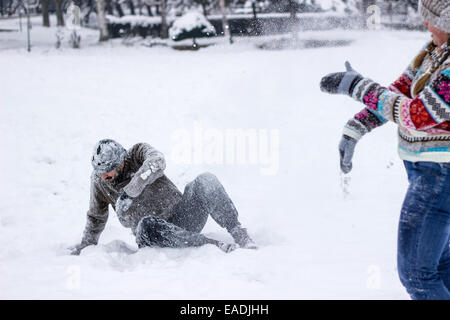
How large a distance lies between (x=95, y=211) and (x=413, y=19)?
2759 cm

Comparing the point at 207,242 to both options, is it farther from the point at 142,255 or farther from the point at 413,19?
the point at 413,19

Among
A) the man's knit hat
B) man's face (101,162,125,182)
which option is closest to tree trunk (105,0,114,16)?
man's face (101,162,125,182)

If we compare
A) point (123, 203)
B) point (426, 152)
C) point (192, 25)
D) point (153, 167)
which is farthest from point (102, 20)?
point (426, 152)

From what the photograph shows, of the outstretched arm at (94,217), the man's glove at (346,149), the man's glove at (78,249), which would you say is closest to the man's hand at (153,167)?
the outstretched arm at (94,217)

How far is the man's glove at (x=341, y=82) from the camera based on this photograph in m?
2.45

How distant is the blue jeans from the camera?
2.24 meters

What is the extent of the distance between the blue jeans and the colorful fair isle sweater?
0.07 m

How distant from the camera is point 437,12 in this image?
87.6 inches

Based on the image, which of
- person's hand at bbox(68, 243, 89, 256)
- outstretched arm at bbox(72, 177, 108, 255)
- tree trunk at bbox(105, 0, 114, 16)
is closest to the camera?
outstretched arm at bbox(72, 177, 108, 255)

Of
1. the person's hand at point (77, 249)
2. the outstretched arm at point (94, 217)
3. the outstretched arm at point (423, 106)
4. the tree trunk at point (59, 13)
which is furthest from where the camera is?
the tree trunk at point (59, 13)

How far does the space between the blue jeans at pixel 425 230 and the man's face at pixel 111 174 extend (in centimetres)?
225

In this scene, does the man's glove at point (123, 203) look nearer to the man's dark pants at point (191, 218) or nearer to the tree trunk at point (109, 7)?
the man's dark pants at point (191, 218)

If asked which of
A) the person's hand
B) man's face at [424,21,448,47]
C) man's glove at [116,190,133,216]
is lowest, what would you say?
the person's hand

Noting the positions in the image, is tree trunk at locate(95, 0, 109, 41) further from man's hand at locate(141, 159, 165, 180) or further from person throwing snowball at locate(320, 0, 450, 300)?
person throwing snowball at locate(320, 0, 450, 300)
